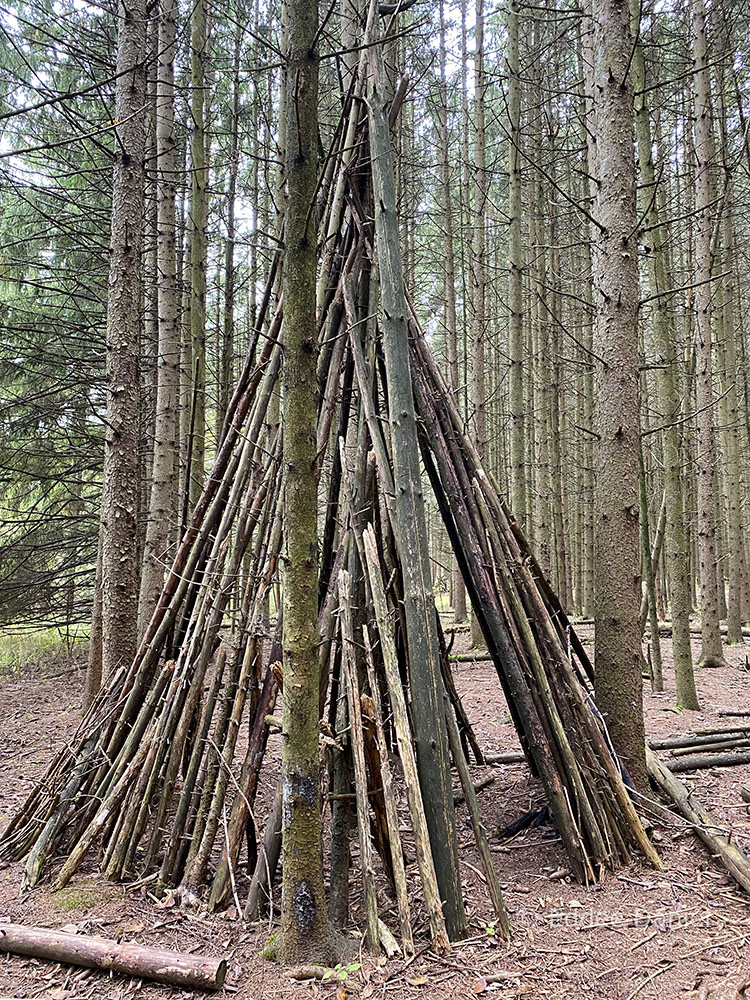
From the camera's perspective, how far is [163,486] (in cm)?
673

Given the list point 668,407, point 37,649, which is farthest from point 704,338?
point 37,649

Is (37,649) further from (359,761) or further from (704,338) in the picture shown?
(704,338)

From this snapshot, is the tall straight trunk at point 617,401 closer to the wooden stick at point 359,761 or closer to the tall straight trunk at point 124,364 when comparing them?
the wooden stick at point 359,761

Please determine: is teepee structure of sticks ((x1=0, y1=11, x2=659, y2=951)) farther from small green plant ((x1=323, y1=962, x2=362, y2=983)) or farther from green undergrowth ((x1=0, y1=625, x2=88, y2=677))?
green undergrowth ((x1=0, y1=625, x2=88, y2=677))

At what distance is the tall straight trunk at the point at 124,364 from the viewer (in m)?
4.82

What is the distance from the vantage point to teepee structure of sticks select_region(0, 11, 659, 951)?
3361mm

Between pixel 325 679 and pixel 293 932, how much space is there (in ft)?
3.83

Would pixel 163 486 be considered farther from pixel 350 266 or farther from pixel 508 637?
pixel 508 637

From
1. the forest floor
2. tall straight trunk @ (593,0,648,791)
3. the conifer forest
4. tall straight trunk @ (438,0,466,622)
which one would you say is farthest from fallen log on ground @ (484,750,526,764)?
tall straight trunk @ (438,0,466,622)

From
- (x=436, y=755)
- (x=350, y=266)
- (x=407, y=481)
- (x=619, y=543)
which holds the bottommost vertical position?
(x=436, y=755)

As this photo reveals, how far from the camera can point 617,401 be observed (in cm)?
425

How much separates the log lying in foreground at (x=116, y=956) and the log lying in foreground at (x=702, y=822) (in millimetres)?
2616

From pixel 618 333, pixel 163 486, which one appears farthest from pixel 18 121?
pixel 618 333

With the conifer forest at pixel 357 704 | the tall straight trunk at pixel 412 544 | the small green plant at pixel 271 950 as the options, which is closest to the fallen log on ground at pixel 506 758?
the conifer forest at pixel 357 704
